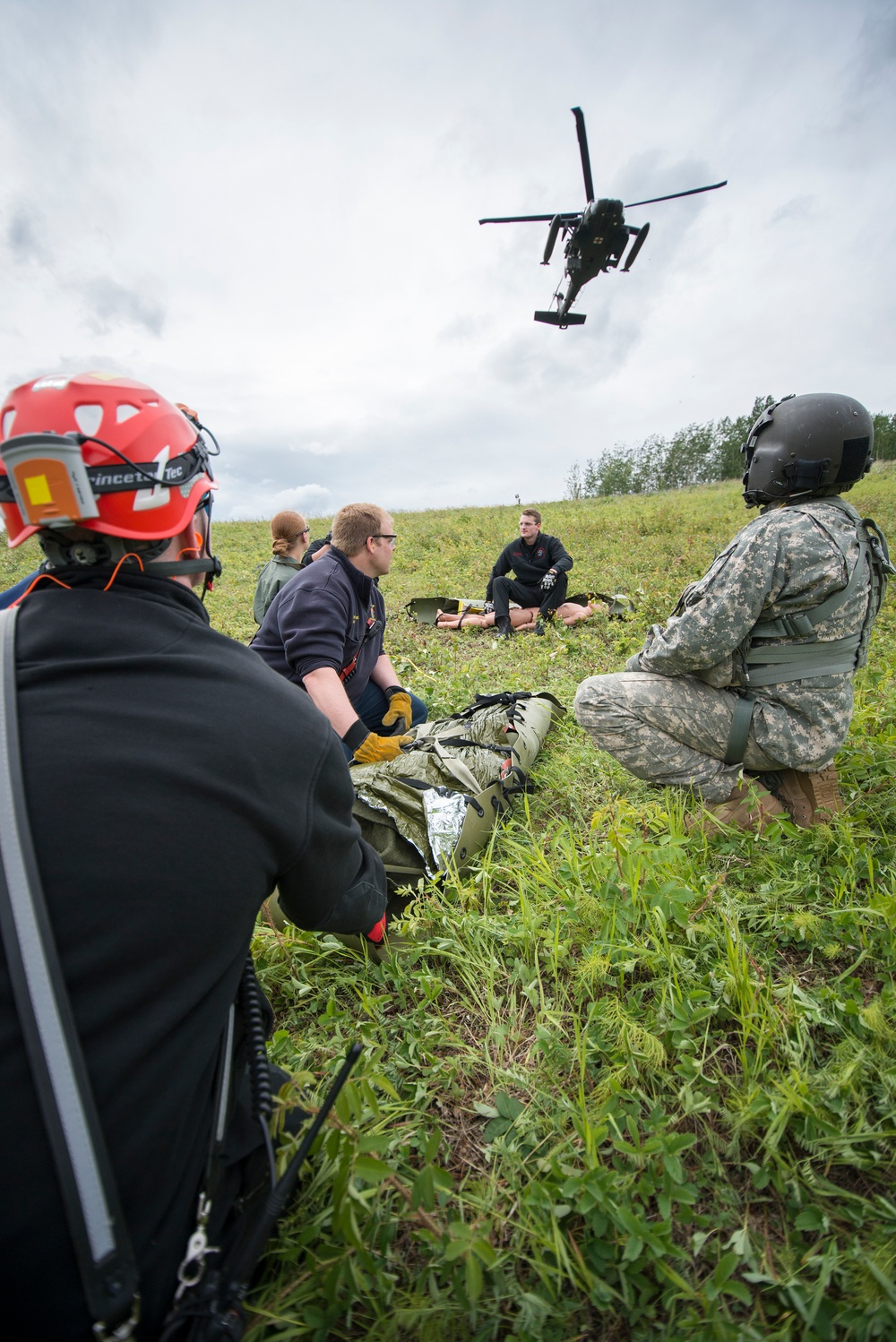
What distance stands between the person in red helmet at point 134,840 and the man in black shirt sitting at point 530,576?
6.26 m

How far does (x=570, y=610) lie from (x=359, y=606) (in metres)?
4.49

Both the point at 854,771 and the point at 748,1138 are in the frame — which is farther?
the point at 854,771

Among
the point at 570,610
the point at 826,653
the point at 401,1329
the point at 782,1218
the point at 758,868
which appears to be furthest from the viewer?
the point at 570,610

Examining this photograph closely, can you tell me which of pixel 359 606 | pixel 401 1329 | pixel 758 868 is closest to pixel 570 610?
pixel 359 606

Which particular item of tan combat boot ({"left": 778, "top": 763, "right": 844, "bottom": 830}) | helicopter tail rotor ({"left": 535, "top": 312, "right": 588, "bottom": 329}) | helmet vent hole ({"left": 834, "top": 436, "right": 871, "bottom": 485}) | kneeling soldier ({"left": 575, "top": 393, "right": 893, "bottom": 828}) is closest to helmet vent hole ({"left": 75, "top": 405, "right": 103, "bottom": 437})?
kneeling soldier ({"left": 575, "top": 393, "right": 893, "bottom": 828})

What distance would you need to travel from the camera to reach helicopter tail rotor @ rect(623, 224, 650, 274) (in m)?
8.80

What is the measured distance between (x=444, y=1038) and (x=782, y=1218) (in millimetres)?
999

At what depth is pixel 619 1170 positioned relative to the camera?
1.52 m

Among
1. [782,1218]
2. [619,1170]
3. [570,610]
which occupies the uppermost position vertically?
[570,610]

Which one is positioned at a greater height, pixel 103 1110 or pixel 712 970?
pixel 103 1110

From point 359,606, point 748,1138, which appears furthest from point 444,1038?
point 359,606

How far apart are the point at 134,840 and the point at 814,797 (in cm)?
310

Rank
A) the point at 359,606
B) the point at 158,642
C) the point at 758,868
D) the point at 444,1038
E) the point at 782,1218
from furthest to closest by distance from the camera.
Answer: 1. the point at 359,606
2. the point at 758,868
3. the point at 444,1038
4. the point at 782,1218
5. the point at 158,642

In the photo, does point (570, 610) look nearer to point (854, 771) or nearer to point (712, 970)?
point (854, 771)
